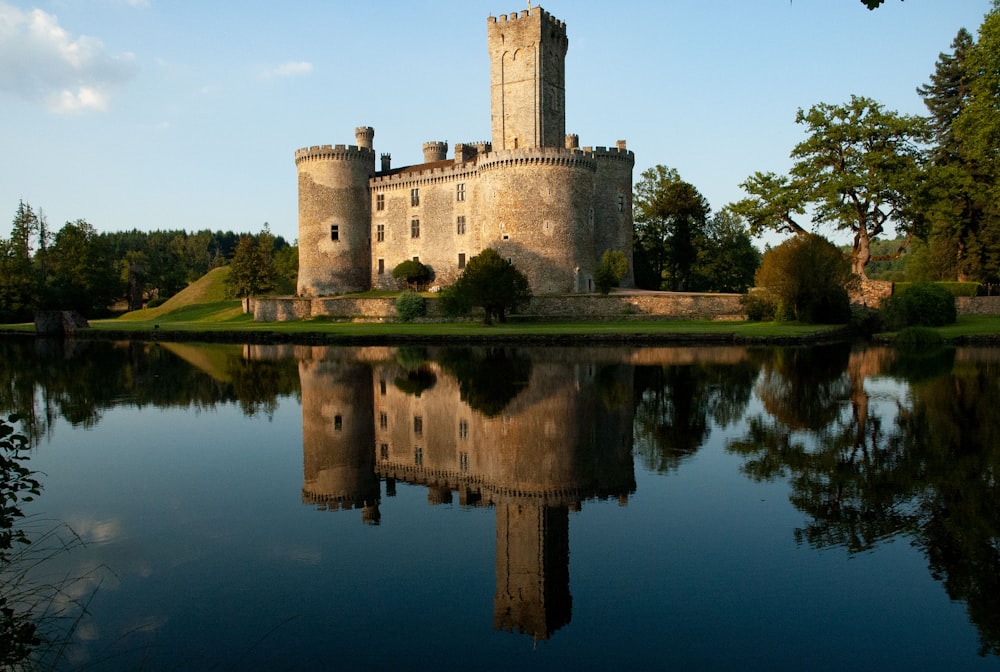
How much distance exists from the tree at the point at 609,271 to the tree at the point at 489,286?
5545mm

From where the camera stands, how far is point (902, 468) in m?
9.14

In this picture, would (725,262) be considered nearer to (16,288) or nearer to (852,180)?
(852,180)

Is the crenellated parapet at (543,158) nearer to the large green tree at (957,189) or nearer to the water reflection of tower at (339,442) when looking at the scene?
the large green tree at (957,189)

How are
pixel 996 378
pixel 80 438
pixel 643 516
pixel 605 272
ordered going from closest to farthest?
pixel 643 516 → pixel 80 438 → pixel 996 378 → pixel 605 272

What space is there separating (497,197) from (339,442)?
3307 centimetres

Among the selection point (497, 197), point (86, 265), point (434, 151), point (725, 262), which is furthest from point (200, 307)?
point (725, 262)

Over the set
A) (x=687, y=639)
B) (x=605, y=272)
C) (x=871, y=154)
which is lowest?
(x=687, y=639)

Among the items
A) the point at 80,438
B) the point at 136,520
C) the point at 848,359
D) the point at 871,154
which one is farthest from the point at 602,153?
the point at 136,520

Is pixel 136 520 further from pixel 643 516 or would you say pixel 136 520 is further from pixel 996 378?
pixel 996 378

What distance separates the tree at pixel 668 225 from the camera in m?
50.9

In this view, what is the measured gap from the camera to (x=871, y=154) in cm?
3778

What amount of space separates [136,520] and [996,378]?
662 inches

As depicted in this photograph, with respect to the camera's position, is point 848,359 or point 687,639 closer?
point 687,639

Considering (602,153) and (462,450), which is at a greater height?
(602,153)
